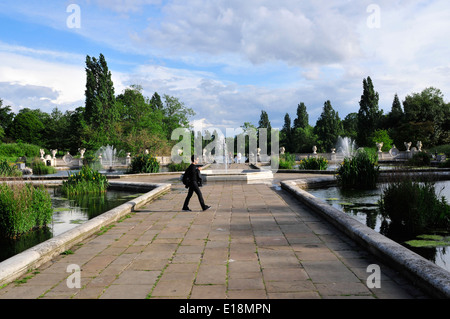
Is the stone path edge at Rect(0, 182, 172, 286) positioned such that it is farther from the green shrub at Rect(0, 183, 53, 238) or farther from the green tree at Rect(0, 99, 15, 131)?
the green tree at Rect(0, 99, 15, 131)

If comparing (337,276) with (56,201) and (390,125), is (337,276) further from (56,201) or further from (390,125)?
(390,125)

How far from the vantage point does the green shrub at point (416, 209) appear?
6.76m

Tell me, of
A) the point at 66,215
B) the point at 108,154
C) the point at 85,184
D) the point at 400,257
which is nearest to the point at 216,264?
the point at 400,257

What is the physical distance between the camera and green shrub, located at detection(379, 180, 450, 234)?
676 cm

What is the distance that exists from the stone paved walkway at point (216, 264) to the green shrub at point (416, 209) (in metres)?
1.68

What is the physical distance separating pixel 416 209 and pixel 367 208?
2458mm

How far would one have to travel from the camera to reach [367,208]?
9.19m

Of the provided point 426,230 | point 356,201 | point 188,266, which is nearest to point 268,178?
point 356,201

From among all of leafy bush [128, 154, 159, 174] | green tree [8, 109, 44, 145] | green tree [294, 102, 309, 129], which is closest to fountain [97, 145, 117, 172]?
leafy bush [128, 154, 159, 174]

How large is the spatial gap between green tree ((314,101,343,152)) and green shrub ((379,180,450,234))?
52807 mm

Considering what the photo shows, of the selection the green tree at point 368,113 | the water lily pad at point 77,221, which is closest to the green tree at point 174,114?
the green tree at point 368,113

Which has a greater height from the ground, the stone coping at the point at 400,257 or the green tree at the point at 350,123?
the green tree at the point at 350,123

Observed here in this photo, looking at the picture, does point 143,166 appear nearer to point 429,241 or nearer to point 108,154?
point 429,241

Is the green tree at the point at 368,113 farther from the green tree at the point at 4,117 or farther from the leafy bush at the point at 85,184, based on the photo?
the green tree at the point at 4,117
